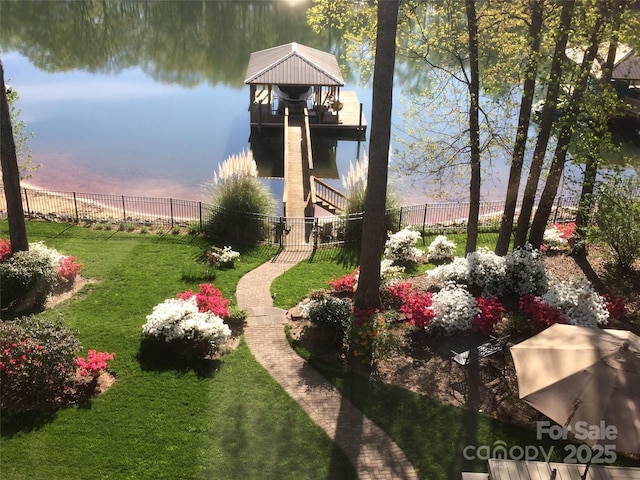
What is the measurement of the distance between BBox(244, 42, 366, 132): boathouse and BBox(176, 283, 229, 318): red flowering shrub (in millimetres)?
16454

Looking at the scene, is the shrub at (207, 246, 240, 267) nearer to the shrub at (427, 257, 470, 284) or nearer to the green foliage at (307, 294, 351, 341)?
the green foliage at (307, 294, 351, 341)

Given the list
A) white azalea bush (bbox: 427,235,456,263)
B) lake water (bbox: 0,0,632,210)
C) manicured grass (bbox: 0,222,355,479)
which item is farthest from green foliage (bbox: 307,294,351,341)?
lake water (bbox: 0,0,632,210)

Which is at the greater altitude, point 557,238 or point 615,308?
point 557,238

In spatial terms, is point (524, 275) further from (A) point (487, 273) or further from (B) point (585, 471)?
(B) point (585, 471)

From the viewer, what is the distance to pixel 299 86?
29266 millimetres

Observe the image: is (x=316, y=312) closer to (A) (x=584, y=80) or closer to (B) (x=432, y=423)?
(B) (x=432, y=423)

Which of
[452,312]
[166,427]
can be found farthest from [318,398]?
[452,312]

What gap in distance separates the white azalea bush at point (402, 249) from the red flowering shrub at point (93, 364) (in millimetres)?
8001

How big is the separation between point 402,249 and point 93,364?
863 cm

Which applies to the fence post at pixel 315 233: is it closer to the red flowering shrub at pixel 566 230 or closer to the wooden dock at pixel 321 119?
the red flowering shrub at pixel 566 230

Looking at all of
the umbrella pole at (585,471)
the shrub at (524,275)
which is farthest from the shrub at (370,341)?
the umbrella pole at (585,471)

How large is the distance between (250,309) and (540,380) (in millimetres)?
7140

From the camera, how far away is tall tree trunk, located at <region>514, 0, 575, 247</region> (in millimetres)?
11508

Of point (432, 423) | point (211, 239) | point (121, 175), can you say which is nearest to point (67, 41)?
point (121, 175)
